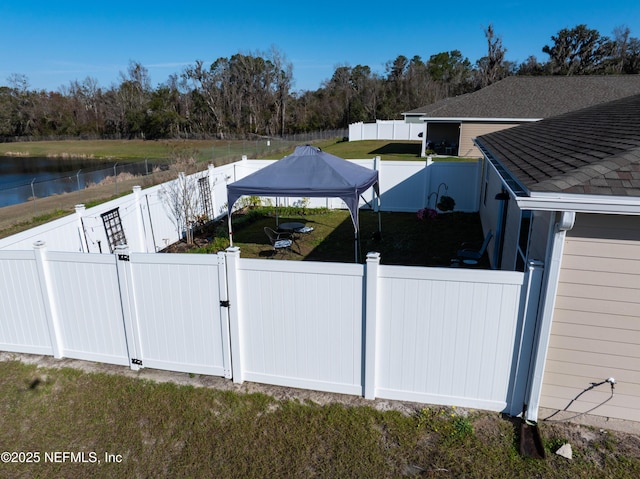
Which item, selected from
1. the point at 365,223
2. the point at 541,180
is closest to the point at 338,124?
the point at 365,223

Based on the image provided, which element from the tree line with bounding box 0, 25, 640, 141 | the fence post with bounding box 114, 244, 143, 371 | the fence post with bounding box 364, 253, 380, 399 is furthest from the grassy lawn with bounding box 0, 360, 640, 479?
the tree line with bounding box 0, 25, 640, 141

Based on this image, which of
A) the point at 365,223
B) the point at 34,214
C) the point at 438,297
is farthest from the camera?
the point at 34,214

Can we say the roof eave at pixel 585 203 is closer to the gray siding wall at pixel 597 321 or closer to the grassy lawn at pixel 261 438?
the gray siding wall at pixel 597 321

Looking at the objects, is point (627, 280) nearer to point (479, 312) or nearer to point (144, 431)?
point (479, 312)

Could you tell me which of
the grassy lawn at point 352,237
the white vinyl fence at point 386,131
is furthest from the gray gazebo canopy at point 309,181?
the white vinyl fence at point 386,131

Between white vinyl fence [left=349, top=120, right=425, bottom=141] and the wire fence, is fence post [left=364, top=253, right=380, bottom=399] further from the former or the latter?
white vinyl fence [left=349, top=120, right=425, bottom=141]

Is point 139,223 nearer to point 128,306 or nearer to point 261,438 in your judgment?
point 128,306
